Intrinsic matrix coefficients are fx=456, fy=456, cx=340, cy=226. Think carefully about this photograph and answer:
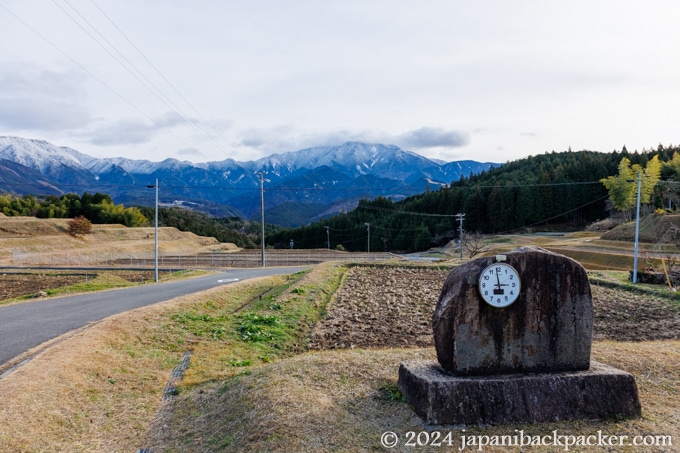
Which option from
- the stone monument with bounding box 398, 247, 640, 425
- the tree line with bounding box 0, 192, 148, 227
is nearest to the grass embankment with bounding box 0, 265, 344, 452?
the stone monument with bounding box 398, 247, 640, 425

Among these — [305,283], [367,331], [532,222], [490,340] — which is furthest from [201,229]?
[490,340]

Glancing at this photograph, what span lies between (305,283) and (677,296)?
15484 millimetres

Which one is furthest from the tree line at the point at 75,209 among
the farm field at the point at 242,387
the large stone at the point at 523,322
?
the large stone at the point at 523,322

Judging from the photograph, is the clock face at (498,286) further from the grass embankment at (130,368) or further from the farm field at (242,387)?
the grass embankment at (130,368)

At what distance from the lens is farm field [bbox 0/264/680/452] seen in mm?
6137

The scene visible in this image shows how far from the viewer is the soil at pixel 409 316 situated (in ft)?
40.5

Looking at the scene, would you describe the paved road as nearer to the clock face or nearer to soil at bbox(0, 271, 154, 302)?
soil at bbox(0, 271, 154, 302)

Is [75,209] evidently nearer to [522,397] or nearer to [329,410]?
[329,410]

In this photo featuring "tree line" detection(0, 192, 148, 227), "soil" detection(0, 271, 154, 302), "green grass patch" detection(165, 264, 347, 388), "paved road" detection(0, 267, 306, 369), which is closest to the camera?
"green grass patch" detection(165, 264, 347, 388)

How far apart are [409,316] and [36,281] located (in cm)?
2623

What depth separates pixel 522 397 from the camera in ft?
21.0

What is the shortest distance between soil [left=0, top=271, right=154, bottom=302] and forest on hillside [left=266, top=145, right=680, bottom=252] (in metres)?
43.6

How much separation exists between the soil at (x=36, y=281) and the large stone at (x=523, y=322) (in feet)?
69.1

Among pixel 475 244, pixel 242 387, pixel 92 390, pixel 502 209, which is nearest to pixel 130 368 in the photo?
pixel 92 390
